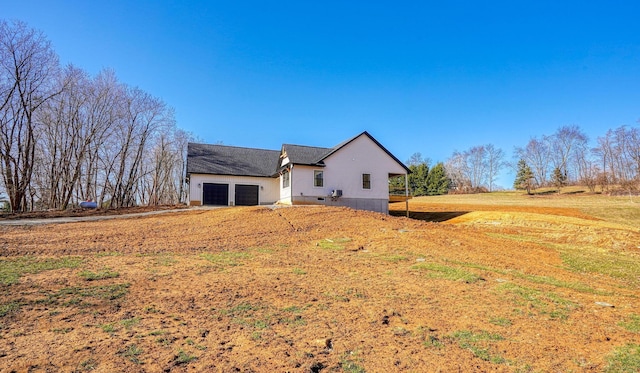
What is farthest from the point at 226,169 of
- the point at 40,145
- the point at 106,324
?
the point at 106,324

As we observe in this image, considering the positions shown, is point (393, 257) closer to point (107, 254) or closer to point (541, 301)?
point (541, 301)

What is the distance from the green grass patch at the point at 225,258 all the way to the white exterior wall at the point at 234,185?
15814mm

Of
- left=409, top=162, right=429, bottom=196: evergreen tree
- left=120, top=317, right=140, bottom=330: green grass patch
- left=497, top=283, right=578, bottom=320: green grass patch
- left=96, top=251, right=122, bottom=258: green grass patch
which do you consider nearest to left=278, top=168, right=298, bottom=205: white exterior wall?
left=96, top=251, right=122, bottom=258: green grass patch

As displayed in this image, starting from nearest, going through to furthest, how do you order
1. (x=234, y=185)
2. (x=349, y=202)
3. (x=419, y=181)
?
(x=349, y=202) < (x=234, y=185) < (x=419, y=181)

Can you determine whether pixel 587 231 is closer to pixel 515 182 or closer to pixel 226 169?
pixel 226 169

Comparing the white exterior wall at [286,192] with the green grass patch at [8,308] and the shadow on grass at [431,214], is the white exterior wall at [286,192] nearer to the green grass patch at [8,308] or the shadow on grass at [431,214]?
the shadow on grass at [431,214]

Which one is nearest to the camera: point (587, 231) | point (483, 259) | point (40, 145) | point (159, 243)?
point (483, 259)

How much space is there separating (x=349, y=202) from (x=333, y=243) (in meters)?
12.0

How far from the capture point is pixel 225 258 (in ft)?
26.0

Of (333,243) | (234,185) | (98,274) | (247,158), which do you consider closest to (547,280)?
(333,243)

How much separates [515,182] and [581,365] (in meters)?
63.1

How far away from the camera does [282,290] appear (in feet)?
17.8

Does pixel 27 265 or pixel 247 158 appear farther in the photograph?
pixel 247 158

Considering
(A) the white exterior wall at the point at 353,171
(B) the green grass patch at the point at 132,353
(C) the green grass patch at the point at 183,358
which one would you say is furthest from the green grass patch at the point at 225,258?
(A) the white exterior wall at the point at 353,171
